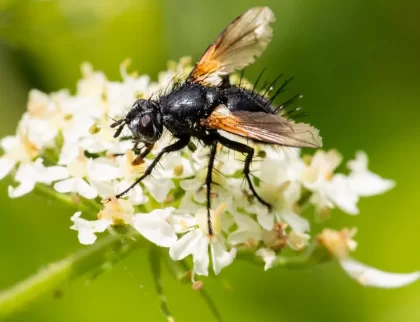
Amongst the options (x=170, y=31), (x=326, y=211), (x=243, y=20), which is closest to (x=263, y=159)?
(x=326, y=211)

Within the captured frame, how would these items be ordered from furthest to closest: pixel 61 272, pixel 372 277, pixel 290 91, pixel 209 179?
pixel 290 91 → pixel 372 277 → pixel 61 272 → pixel 209 179

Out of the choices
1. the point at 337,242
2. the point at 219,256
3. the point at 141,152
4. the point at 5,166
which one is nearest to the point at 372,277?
the point at 337,242

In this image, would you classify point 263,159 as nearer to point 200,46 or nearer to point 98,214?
point 98,214

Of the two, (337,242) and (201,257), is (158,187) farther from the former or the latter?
(337,242)

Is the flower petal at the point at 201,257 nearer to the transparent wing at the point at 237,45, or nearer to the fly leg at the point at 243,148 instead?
the fly leg at the point at 243,148

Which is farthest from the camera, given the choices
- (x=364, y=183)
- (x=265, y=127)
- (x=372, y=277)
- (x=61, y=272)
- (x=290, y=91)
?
(x=290, y=91)

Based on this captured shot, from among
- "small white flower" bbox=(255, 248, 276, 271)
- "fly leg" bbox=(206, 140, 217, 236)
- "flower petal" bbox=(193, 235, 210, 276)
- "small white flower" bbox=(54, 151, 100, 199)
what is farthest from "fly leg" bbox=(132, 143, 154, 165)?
"small white flower" bbox=(255, 248, 276, 271)

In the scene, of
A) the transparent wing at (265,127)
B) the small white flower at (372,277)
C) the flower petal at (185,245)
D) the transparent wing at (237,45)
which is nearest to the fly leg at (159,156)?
the transparent wing at (265,127)
